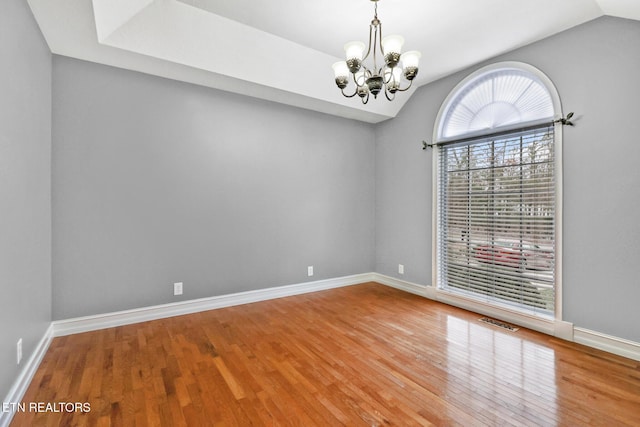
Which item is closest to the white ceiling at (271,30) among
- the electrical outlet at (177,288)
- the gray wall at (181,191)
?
the gray wall at (181,191)

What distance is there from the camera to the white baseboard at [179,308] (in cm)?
282

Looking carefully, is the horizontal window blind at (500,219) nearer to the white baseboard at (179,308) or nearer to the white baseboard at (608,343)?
the white baseboard at (608,343)

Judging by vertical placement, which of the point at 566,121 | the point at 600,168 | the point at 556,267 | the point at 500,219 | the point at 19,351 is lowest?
the point at 19,351

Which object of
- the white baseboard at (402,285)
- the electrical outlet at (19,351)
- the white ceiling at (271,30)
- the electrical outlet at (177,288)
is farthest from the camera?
the white baseboard at (402,285)

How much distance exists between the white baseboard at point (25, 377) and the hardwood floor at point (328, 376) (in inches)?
2.1

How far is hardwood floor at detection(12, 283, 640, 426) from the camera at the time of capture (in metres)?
1.75

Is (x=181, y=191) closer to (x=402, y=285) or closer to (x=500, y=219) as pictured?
(x=402, y=285)

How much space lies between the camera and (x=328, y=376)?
216cm

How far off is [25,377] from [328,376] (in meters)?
2.10

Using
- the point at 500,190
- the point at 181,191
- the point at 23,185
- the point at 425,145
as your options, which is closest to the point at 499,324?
the point at 500,190

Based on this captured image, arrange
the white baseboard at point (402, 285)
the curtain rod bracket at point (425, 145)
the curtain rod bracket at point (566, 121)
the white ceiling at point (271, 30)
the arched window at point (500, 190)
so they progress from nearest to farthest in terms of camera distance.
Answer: the white ceiling at point (271, 30)
the curtain rod bracket at point (566, 121)
the arched window at point (500, 190)
the curtain rod bracket at point (425, 145)
the white baseboard at point (402, 285)

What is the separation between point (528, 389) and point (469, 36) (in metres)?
3.14

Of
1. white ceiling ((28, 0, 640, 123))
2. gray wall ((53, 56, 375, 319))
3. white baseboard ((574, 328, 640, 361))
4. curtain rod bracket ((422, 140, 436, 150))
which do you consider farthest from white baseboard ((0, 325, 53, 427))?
curtain rod bracket ((422, 140, 436, 150))

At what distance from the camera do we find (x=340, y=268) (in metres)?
4.62
